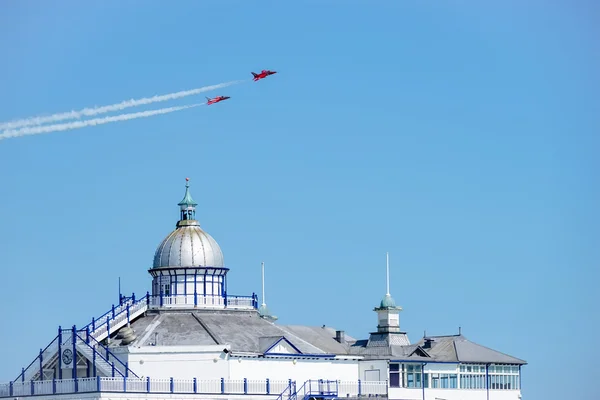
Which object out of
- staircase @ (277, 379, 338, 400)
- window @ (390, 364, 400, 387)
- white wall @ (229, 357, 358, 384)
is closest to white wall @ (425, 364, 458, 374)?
window @ (390, 364, 400, 387)

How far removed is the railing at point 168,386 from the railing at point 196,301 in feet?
31.2

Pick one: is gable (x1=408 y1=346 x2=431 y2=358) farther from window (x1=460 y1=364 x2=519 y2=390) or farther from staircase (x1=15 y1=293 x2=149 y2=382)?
staircase (x1=15 y1=293 x2=149 y2=382)

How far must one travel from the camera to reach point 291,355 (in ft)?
380

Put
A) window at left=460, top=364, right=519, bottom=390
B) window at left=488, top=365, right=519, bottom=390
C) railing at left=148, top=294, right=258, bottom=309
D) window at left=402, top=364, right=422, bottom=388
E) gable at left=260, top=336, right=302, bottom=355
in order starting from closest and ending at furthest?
gable at left=260, top=336, right=302, bottom=355
railing at left=148, top=294, right=258, bottom=309
window at left=402, top=364, right=422, bottom=388
window at left=460, top=364, right=519, bottom=390
window at left=488, top=365, right=519, bottom=390

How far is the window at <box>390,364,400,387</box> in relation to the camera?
396 feet

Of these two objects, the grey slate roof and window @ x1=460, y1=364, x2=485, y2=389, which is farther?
window @ x1=460, y1=364, x2=485, y2=389

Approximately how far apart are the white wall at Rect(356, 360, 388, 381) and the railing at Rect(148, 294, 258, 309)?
9.69 meters

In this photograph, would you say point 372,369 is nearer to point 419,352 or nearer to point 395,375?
point 395,375

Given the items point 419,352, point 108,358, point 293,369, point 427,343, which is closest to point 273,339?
point 293,369

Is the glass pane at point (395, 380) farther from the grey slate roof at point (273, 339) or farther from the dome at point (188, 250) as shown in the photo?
the dome at point (188, 250)

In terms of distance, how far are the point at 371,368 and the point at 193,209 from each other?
1814 cm

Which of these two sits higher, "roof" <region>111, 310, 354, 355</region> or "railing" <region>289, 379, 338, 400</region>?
"roof" <region>111, 310, 354, 355</region>

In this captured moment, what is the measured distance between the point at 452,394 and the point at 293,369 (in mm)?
14729

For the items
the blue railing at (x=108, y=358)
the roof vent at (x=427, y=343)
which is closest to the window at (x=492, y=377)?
the roof vent at (x=427, y=343)
